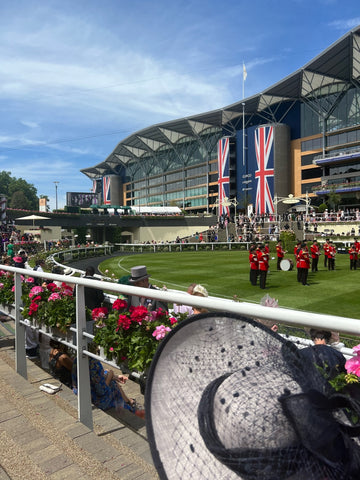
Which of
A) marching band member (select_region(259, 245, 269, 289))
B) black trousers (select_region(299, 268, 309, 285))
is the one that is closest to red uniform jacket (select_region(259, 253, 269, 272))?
marching band member (select_region(259, 245, 269, 289))

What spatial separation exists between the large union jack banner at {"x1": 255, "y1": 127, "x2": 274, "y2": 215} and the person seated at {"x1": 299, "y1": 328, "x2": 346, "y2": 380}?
202 feet

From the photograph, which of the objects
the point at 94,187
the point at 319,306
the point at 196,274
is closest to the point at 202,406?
the point at 319,306

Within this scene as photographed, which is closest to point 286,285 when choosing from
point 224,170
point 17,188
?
point 224,170

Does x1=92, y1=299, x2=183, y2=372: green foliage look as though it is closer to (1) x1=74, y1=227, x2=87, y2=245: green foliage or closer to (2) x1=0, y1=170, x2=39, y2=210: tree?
(1) x1=74, y1=227, x2=87, y2=245: green foliage

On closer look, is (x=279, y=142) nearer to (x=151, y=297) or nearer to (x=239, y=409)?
(x=151, y=297)

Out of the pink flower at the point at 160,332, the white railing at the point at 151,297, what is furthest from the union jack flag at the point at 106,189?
the pink flower at the point at 160,332

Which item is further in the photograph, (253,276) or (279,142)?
(279,142)

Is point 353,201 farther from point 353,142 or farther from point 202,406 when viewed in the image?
point 202,406

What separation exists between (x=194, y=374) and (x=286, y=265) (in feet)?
60.9

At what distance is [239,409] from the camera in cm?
108

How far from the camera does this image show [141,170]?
107000 mm

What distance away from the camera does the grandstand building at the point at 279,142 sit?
169 ft

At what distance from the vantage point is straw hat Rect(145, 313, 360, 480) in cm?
97

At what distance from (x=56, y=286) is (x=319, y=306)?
362 inches
